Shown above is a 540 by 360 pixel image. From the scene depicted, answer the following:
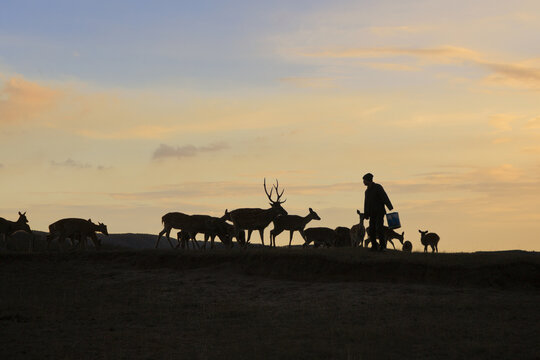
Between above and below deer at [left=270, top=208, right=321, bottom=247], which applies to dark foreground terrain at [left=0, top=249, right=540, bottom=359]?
below

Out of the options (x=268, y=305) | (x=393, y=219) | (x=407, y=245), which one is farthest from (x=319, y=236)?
(x=268, y=305)

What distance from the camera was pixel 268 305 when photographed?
19969mm

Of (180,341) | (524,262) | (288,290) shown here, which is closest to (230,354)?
(180,341)

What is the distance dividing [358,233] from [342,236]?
3.88m

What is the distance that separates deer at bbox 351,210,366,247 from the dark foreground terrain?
8.66 meters

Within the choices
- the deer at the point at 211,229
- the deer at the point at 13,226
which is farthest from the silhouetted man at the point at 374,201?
the deer at the point at 13,226

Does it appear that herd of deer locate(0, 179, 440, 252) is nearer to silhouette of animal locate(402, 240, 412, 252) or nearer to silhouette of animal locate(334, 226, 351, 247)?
silhouette of animal locate(334, 226, 351, 247)

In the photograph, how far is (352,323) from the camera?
17.2 meters

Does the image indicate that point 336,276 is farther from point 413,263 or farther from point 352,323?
point 352,323

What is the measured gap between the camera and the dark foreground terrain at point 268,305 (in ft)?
48.4

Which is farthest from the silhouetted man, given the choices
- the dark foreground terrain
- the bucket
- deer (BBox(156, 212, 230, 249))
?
deer (BBox(156, 212, 230, 249))

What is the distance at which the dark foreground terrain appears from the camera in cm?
1477

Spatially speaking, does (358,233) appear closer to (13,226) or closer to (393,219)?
(393,219)

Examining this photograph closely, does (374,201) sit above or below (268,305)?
above
